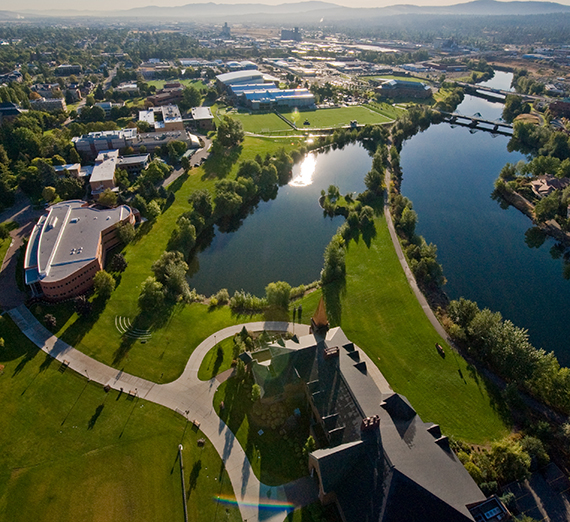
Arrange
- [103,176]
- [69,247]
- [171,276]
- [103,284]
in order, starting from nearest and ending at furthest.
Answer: [103,284] → [171,276] → [69,247] → [103,176]

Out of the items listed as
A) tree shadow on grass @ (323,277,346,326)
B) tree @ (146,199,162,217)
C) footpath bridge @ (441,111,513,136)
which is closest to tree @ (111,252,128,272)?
tree @ (146,199,162,217)

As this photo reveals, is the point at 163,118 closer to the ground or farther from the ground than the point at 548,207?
closer to the ground

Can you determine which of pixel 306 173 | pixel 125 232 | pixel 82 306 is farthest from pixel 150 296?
pixel 306 173

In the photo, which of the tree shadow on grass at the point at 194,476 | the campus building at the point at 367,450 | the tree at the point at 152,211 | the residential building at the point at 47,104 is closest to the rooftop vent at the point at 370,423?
the campus building at the point at 367,450

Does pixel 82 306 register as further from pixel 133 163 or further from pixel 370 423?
pixel 133 163

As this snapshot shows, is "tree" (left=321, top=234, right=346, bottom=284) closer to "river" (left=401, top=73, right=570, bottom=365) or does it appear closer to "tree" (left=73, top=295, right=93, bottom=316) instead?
"river" (left=401, top=73, right=570, bottom=365)

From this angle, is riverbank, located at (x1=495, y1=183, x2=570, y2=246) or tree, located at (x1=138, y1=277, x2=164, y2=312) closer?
tree, located at (x1=138, y1=277, x2=164, y2=312)
